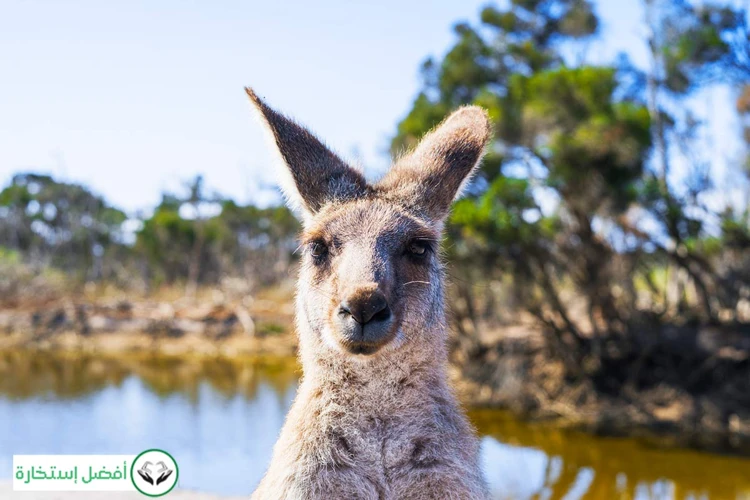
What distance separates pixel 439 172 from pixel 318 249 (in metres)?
0.74

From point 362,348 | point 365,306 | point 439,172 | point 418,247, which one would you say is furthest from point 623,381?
point 365,306

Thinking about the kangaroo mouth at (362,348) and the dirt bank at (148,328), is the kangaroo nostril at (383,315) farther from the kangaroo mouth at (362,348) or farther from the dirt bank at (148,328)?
the dirt bank at (148,328)

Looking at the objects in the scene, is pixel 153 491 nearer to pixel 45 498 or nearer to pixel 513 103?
pixel 45 498

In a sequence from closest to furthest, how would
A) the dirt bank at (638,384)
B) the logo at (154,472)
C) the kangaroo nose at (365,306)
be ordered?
the kangaroo nose at (365,306), the logo at (154,472), the dirt bank at (638,384)

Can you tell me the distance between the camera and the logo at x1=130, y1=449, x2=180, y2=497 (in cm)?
515

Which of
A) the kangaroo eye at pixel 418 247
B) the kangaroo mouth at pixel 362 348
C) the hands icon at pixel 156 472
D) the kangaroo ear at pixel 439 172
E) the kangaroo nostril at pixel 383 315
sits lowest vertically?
the hands icon at pixel 156 472

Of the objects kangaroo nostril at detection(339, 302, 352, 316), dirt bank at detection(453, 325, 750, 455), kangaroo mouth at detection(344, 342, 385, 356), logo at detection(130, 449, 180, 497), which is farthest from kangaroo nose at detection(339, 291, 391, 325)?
dirt bank at detection(453, 325, 750, 455)

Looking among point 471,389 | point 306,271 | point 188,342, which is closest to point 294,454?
point 306,271

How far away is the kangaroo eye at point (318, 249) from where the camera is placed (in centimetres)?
312

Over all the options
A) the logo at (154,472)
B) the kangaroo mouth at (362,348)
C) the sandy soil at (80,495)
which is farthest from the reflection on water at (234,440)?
the kangaroo mouth at (362,348)

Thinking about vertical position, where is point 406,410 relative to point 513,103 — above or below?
below

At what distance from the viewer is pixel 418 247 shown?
10.2 feet

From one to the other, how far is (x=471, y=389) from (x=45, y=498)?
12110 millimetres

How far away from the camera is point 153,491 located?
5.43 m
